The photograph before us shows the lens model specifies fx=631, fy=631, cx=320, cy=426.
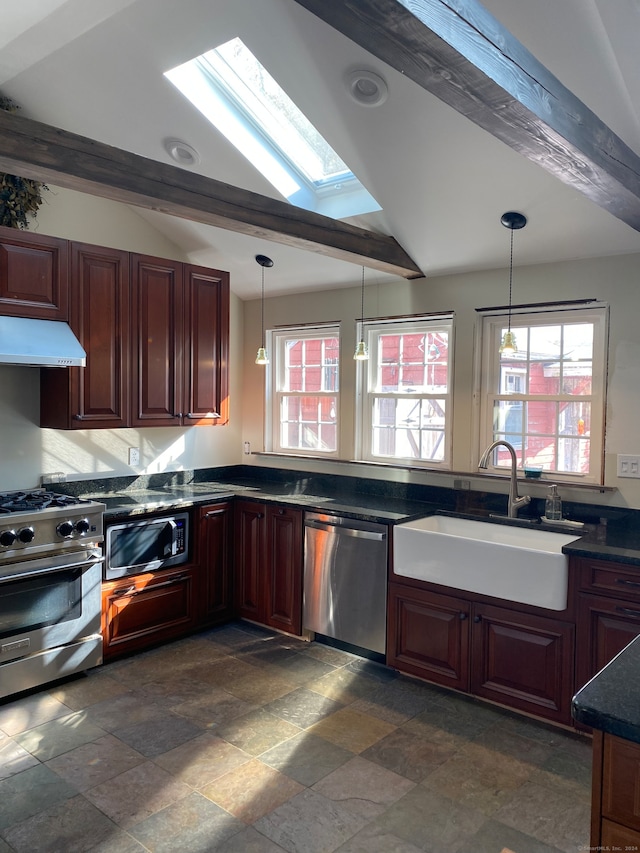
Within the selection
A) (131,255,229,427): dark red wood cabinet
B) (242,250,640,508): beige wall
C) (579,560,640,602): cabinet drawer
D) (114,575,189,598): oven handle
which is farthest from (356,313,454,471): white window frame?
(114,575,189,598): oven handle

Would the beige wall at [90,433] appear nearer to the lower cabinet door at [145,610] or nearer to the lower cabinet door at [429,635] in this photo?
the lower cabinet door at [145,610]

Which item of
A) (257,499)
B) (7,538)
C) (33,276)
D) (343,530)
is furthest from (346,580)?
(33,276)

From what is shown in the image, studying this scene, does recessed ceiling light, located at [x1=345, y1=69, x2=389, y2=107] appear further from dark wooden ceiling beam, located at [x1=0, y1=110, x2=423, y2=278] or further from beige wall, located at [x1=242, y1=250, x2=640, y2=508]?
beige wall, located at [x1=242, y1=250, x2=640, y2=508]

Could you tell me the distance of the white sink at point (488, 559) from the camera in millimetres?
2791

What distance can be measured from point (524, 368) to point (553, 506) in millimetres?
807

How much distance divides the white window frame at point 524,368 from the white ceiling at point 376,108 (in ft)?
0.95

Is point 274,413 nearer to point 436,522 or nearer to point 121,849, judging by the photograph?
point 436,522

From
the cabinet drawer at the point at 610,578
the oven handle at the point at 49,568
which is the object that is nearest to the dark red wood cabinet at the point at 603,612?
the cabinet drawer at the point at 610,578

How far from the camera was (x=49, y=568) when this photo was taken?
123 inches

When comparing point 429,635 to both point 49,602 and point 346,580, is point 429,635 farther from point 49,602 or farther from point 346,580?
point 49,602

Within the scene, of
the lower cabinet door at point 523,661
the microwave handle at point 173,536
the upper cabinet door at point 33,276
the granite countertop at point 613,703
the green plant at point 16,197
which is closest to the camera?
the granite countertop at point 613,703

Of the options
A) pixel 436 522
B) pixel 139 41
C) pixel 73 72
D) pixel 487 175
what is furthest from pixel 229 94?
pixel 436 522

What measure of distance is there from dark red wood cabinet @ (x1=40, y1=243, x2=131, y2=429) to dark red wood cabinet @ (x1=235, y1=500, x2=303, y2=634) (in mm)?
1020

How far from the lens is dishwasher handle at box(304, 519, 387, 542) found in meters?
3.40
